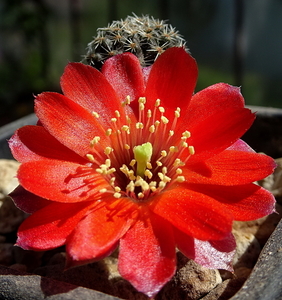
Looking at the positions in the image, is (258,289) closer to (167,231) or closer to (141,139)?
(167,231)

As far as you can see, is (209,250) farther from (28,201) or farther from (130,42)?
(130,42)

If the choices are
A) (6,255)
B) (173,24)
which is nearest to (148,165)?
(6,255)

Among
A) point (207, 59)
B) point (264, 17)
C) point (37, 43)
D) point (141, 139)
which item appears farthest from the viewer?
point (37, 43)

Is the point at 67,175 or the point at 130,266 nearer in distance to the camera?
the point at 130,266

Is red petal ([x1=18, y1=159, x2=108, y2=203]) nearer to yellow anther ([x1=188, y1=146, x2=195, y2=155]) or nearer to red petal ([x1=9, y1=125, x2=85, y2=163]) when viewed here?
red petal ([x1=9, y1=125, x2=85, y2=163])

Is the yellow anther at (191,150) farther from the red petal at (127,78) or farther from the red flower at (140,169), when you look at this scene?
the red petal at (127,78)

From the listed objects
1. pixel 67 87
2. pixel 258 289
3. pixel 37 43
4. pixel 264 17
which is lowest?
pixel 37 43

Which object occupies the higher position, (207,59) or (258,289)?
(258,289)

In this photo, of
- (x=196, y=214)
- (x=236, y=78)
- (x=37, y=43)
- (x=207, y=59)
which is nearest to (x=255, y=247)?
(x=196, y=214)
